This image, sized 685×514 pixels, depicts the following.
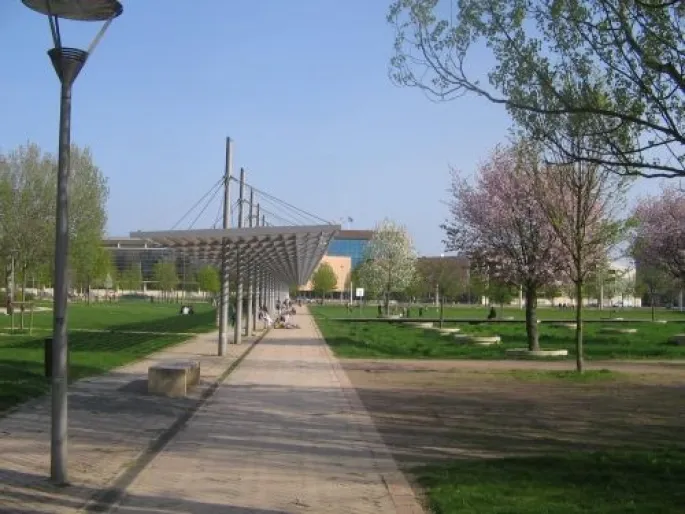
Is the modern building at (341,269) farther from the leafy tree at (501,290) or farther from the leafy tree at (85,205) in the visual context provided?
the leafy tree at (85,205)

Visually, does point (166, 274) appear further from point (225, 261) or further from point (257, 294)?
point (225, 261)

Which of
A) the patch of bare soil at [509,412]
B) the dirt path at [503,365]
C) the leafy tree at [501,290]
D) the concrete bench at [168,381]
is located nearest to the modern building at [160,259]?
the leafy tree at [501,290]

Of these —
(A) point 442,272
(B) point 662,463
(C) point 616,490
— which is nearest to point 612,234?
(B) point 662,463

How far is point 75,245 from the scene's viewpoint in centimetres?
4684

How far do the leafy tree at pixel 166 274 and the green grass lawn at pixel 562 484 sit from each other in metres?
116

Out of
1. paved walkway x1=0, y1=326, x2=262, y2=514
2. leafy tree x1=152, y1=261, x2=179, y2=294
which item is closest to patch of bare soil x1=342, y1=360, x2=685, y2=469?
paved walkway x1=0, y1=326, x2=262, y2=514

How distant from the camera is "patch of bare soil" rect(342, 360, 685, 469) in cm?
1088

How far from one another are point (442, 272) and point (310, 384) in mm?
54961

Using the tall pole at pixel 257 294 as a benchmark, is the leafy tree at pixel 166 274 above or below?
above

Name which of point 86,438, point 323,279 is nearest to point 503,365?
point 86,438

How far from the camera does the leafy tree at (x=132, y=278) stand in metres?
125

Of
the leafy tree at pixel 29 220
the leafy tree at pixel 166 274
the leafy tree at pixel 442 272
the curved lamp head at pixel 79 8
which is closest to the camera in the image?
the curved lamp head at pixel 79 8

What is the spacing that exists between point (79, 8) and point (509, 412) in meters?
9.45

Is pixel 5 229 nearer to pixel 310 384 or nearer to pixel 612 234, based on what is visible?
pixel 310 384
